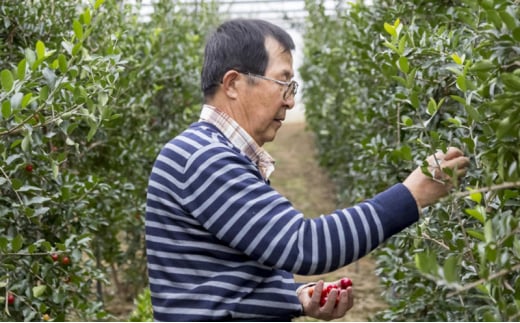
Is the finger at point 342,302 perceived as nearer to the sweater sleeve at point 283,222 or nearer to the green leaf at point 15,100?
the sweater sleeve at point 283,222

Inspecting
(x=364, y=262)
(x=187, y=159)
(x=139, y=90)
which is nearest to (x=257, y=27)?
(x=187, y=159)

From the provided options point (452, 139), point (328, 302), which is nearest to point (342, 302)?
point (328, 302)

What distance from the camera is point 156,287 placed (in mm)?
2053

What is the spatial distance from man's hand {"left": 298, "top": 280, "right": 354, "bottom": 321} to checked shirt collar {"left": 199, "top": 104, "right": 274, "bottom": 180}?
13.8 inches

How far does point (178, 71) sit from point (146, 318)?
8.06ft

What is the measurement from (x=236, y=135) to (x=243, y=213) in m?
0.31

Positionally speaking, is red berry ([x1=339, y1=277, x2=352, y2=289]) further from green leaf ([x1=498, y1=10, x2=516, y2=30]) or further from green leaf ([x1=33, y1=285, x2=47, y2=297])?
green leaf ([x1=33, y1=285, x2=47, y2=297])

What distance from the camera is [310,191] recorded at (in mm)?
13734

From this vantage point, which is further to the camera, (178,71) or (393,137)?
(178,71)

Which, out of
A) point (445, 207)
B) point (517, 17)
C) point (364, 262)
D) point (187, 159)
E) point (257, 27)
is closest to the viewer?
point (517, 17)

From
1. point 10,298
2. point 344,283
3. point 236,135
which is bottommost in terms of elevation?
point 10,298

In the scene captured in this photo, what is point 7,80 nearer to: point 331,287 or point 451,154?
point 331,287

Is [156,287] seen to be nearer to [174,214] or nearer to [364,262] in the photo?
[174,214]

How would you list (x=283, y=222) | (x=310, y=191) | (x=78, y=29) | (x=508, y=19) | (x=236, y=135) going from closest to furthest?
1. (x=508, y=19)
2. (x=283, y=222)
3. (x=236, y=135)
4. (x=78, y=29)
5. (x=310, y=191)
